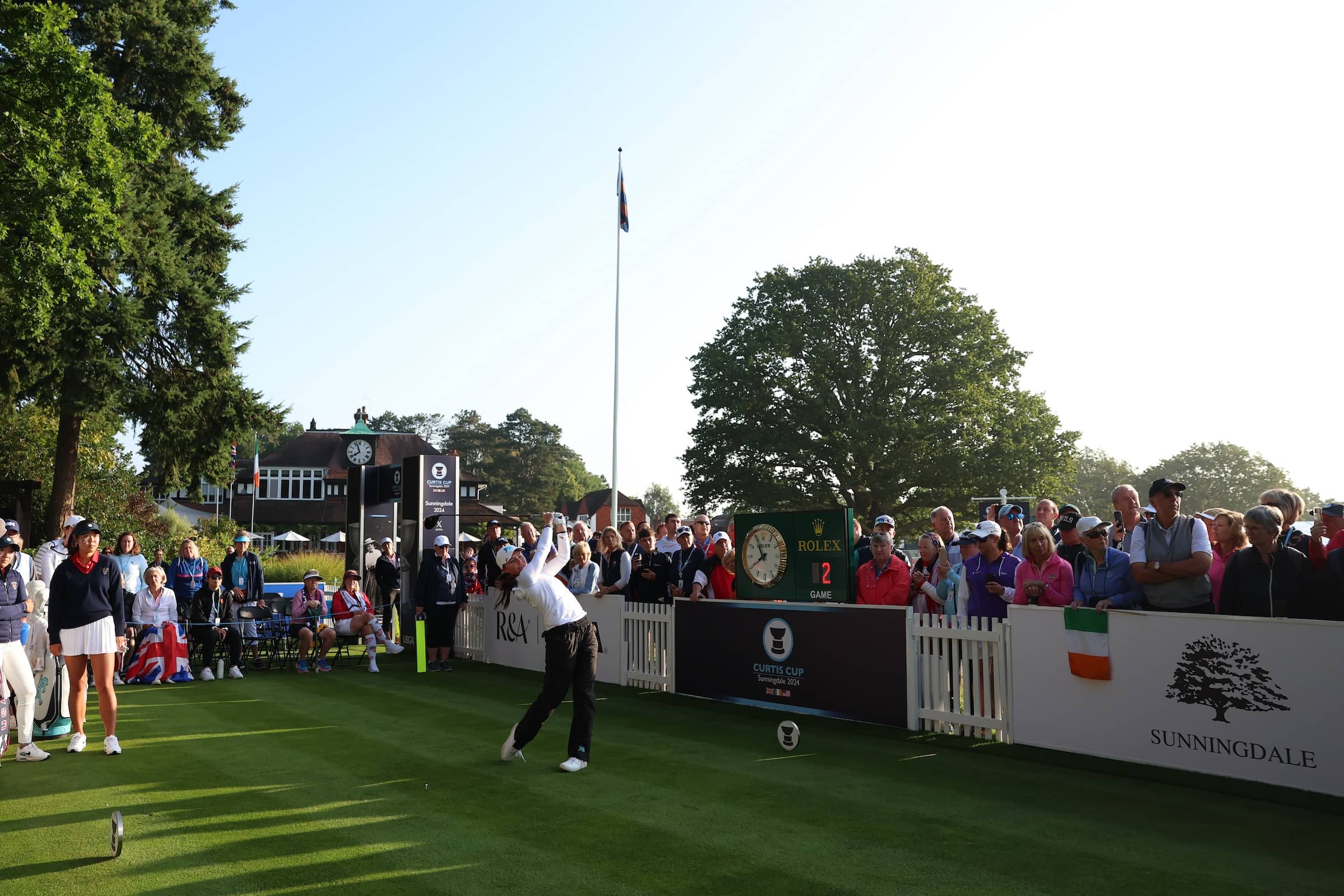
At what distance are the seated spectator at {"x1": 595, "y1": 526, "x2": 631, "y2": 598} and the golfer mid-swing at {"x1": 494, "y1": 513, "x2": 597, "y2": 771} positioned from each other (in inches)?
Result: 223

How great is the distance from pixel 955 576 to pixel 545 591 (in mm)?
4522

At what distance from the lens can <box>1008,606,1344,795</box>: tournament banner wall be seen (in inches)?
274

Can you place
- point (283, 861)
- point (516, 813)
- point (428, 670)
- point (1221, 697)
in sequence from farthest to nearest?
point (428, 670) → point (1221, 697) → point (516, 813) → point (283, 861)

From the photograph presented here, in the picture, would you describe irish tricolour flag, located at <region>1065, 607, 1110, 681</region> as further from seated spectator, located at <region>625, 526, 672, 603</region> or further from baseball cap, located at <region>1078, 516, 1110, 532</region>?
seated spectator, located at <region>625, 526, 672, 603</region>

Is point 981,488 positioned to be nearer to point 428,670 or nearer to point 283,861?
point 428,670

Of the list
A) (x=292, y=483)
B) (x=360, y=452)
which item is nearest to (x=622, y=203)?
(x=360, y=452)

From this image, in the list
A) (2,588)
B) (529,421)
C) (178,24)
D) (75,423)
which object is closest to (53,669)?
(2,588)

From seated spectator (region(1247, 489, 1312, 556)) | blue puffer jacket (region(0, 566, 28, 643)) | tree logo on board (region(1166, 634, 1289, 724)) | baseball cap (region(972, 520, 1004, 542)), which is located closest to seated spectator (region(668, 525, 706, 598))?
baseball cap (region(972, 520, 1004, 542))

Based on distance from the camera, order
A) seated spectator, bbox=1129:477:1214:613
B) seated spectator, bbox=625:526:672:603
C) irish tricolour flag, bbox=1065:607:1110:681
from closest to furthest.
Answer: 1. seated spectator, bbox=1129:477:1214:613
2. irish tricolour flag, bbox=1065:607:1110:681
3. seated spectator, bbox=625:526:672:603

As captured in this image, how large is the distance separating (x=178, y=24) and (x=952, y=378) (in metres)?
28.6

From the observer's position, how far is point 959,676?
938cm

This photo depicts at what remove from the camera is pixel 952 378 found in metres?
39.6

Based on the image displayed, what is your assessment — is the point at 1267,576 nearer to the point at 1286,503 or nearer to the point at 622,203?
the point at 1286,503

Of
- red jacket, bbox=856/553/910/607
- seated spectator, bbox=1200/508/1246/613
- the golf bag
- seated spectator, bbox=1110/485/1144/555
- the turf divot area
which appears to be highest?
seated spectator, bbox=1110/485/1144/555
